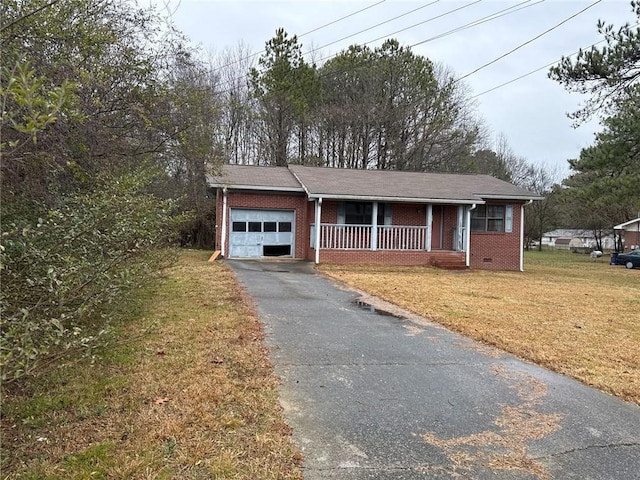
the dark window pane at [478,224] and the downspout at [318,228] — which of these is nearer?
the downspout at [318,228]

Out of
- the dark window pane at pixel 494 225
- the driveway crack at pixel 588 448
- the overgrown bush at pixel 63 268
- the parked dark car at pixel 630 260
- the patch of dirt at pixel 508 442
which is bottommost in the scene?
the driveway crack at pixel 588 448

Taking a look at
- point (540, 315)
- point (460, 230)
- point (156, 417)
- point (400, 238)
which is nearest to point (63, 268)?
point (156, 417)

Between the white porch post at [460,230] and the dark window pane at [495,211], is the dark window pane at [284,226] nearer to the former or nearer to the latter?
the white porch post at [460,230]

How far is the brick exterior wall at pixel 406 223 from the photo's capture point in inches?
645

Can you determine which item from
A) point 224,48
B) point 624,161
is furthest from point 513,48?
point 224,48

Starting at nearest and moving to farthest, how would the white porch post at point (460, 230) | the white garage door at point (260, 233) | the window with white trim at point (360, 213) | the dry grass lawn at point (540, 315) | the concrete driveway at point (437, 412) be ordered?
the concrete driveway at point (437, 412) → the dry grass lawn at point (540, 315) → the white garage door at point (260, 233) → the window with white trim at point (360, 213) → the white porch post at point (460, 230)

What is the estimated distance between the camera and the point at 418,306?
831 centimetres

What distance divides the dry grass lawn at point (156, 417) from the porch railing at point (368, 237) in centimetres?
1110

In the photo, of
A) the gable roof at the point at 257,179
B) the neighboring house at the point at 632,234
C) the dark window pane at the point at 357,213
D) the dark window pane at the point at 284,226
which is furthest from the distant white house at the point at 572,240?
the dark window pane at the point at 284,226

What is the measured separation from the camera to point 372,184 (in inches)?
706

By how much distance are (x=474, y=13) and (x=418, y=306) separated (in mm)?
8247

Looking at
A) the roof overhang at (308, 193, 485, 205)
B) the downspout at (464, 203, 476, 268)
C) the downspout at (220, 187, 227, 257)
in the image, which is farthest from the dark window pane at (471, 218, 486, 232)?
the downspout at (220, 187, 227, 257)

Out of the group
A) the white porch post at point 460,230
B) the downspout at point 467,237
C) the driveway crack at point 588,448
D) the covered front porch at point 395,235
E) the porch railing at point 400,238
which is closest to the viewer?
the driveway crack at point 588,448

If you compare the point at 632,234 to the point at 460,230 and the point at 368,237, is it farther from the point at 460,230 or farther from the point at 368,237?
the point at 368,237
